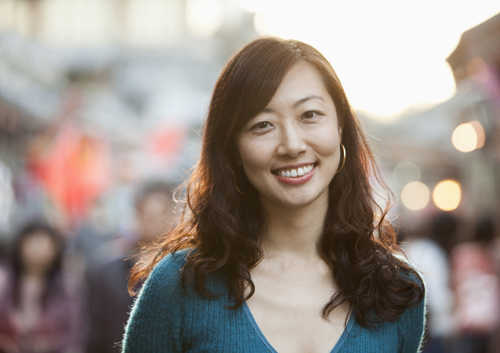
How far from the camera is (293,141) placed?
2.09 metres

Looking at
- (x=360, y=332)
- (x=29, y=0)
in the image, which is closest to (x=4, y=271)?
(x=360, y=332)

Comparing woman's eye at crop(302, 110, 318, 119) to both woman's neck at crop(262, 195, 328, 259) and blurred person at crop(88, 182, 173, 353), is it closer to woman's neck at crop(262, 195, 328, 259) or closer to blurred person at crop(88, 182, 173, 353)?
woman's neck at crop(262, 195, 328, 259)

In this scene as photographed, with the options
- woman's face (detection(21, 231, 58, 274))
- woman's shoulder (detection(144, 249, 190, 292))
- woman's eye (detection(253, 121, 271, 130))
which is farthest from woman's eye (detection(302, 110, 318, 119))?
woman's face (detection(21, 231, 58, 274))

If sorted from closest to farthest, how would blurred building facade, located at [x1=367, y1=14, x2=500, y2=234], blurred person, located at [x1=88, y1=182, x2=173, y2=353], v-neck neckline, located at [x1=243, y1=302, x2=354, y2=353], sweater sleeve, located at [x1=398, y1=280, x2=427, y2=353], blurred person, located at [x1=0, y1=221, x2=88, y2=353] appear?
v-neck neckline, located at [x1=243, y1=302, x2=354, y2=353] < sweater sleeve, located at [x1=398, y1=280, x2=427, y2=353] < blurred person, located at [x1=88, y1=182, x2=173, y2=353] < blurred person, located at [x1=0, y1=221, x2=88, y2=353] < blurred building facade, located at [x1=367, y1=14, x2=500, y2=234]

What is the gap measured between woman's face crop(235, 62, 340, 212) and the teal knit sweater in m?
0.47

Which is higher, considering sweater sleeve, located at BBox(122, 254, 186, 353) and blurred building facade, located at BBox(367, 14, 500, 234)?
blurred building facade, located at BBox(367, 14, 500, 234)

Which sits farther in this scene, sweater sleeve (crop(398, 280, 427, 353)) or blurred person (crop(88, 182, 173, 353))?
blurred person (crop(88, 182, 173, 353))

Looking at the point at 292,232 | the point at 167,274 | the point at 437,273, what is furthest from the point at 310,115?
the point at 437,273

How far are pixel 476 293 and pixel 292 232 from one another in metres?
3.96

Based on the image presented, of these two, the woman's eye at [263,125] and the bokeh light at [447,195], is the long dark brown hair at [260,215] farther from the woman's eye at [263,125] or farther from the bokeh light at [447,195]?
the bokeh light at [447,195]

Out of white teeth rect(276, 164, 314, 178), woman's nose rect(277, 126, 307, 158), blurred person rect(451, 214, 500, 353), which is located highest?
woman's nose rect(277, 126, 307, 158)

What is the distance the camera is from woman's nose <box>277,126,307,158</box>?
2092mm

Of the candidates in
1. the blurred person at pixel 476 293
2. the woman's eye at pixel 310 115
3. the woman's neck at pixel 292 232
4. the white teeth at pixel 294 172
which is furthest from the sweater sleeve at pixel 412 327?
the blurred person at pixel 476 293

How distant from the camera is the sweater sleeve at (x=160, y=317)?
6.91 feet
